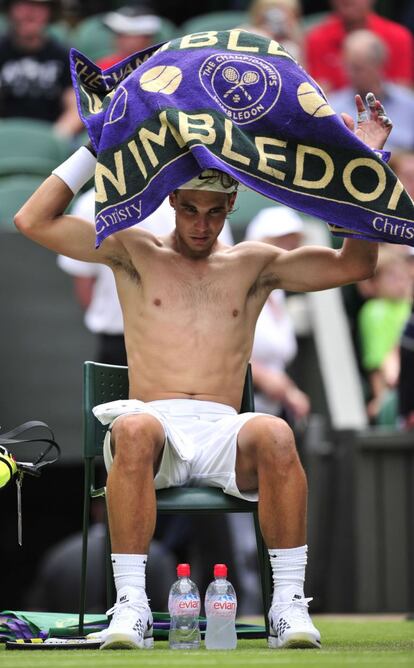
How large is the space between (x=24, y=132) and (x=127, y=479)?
18.5 feet

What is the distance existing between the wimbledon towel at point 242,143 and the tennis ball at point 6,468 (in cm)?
78

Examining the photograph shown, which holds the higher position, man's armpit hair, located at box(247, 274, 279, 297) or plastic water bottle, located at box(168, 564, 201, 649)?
man's armpit hair, located at box(247, 274, 279, 297)

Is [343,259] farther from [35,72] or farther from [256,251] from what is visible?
[35,72]

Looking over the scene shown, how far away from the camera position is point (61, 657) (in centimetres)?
433

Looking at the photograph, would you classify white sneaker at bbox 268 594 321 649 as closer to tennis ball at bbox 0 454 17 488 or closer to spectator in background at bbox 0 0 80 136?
tennis ball at bbox 0 454 17 488

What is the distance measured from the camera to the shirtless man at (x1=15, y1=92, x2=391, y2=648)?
4723 mm

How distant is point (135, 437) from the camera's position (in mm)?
4680

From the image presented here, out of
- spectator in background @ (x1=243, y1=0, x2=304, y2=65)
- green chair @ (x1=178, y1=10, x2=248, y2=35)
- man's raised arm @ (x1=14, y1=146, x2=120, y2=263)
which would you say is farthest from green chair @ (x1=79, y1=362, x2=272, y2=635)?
green chair @ (x1=178, y1=10, x2=248, y2=35)

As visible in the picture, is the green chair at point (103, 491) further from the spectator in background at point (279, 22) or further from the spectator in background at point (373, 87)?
the spectator in background at point (279, 22)

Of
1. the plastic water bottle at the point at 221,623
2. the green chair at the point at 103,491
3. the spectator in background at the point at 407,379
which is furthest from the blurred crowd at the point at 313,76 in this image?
the plastic water bottle at the point at 221,623

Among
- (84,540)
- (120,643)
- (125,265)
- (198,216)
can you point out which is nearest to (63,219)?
(125,265)

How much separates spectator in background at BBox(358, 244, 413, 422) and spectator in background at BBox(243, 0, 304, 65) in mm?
1809

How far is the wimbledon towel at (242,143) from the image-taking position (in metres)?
4.99

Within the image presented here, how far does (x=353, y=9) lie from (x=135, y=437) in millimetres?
6652
